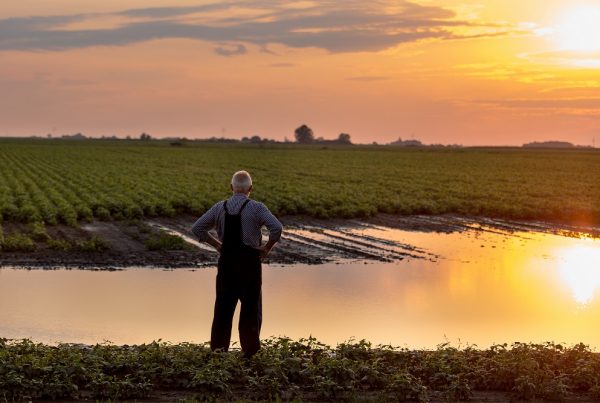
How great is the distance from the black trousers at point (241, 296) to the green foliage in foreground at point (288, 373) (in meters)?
0.19

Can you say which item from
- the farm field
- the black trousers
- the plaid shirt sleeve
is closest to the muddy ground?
the farm field

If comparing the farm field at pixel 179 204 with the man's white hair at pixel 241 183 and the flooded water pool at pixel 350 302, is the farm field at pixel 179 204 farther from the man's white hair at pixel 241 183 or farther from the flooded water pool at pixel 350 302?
the man's white hair at pixel 241 183

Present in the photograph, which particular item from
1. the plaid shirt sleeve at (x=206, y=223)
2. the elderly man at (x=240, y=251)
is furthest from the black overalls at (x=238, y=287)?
the plaid shirt sleeve at (x=206, y=223)

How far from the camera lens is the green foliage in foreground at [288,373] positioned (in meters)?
8.41

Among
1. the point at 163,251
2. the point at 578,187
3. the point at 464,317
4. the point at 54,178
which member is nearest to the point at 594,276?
the point at 464,317

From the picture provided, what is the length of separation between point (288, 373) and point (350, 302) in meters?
6.15

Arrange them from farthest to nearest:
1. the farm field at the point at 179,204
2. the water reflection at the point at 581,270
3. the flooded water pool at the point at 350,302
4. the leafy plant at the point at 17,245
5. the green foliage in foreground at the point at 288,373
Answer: the farm field at the point at 179,204, the leafy plant at the point at 17,245, the water reflection at the point at 581,270, the flooded water pool at the point at 350,302, the green foliage in foreground at the point at 288,373

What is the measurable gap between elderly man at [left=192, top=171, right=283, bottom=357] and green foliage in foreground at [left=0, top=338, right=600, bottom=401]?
281mm

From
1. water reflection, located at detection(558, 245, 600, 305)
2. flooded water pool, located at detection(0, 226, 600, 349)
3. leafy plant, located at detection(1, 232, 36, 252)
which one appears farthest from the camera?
leafy plant, located at detection(1, 232, 36, 252)

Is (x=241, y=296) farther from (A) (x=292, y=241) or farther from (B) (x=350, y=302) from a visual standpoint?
(A) (x=292, y=241)

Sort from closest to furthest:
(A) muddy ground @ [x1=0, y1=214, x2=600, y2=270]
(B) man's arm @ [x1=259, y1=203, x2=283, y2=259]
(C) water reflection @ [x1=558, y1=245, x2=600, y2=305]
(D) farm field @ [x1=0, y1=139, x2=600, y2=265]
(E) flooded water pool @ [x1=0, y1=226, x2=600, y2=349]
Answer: (B) man's arm @ [x1=259, y1=203, x2=283, y2=259], (E) flooded water pool @ [x1=0, y1=226, x2=600, y2=349], (C) water reflection @ [x1=558, y1=245, x2=600, y2=305], (A) muddy ground @ [x1=0, y1=214, x2=600, y2=270], (D) farm field @ [x1=0, y1=139, x2=600, y2=265]

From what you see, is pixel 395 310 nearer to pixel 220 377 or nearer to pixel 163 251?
pixel 220 377

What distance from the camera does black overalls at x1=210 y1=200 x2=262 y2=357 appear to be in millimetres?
9109

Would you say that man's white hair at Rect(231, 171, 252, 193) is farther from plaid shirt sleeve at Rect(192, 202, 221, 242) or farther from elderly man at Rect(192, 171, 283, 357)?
plaid shirt sleeve at Rect(192, 202, 221, 242)
